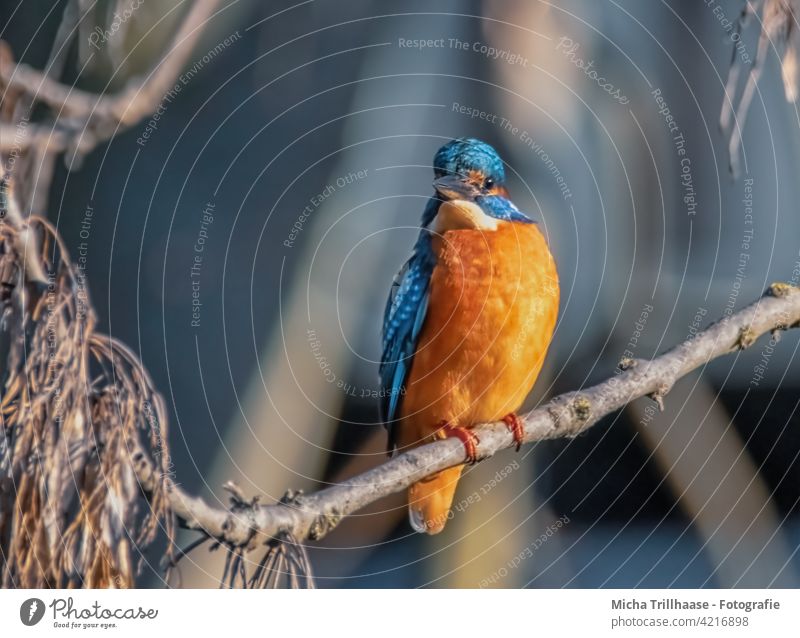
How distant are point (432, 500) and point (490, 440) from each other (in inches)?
4.4

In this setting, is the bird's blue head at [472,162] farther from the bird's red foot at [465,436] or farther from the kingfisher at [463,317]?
the bird's red foot at [465,436]

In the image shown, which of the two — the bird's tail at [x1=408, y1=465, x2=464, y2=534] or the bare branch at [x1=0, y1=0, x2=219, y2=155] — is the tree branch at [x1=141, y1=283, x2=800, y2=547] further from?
the bare branch at [x1=0, y1=0, x2=219, y2=155]

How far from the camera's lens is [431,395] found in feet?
3.46

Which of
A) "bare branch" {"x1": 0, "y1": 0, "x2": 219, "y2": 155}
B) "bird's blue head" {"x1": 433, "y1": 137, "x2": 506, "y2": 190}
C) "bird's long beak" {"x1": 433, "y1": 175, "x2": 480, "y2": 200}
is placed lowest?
"bird's long beak" {"x1": 433, "y1": 175, "x2": 480, "y2": 200}

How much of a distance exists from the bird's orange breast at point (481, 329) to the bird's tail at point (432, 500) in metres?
0.06

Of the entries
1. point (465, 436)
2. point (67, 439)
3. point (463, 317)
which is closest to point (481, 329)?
point (463, 317)

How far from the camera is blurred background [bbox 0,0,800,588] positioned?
108 centimetres

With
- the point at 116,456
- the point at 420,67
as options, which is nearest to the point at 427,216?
the point at 420,67

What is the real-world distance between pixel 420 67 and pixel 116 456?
64 cm

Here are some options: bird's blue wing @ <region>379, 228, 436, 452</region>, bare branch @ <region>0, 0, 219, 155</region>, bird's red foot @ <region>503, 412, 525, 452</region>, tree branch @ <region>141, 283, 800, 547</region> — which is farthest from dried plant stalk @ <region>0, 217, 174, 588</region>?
bird's red foot @ <region>503, 412, 525, 452</region>

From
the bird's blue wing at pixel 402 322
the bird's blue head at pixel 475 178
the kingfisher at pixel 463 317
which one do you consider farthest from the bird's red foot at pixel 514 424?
the bird's blue head at pixel 475 178

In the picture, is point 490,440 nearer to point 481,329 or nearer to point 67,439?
point 481,329

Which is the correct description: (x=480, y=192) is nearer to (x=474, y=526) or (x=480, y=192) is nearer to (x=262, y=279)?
(x=262, y=279)

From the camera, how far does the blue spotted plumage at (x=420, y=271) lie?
3.43 feet
